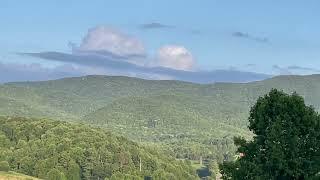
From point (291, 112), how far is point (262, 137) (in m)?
2.84

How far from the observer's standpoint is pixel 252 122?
147 ft

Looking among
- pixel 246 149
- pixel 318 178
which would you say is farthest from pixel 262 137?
pixel 318 178

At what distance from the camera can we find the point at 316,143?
42875 mm

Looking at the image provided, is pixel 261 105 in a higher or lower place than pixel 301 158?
higher

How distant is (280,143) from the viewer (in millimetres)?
42438

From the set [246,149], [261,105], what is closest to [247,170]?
[246,149]

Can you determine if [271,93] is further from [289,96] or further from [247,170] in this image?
[247,170]

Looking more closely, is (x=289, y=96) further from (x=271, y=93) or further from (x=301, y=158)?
(x=301, y=158)

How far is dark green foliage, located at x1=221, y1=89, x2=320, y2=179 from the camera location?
42.0 metres

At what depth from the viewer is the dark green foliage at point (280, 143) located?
1652 inches

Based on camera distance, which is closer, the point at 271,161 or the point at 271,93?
the point at 271,161

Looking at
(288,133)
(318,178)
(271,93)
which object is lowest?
(318,178)

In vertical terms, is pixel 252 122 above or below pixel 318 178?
above

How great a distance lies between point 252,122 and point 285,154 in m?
3.90
